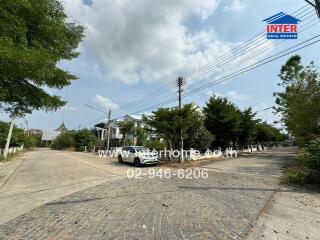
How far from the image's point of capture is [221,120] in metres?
27.8

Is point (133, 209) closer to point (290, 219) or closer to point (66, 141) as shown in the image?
point (290, 219)

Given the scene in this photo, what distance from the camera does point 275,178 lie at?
510 inches

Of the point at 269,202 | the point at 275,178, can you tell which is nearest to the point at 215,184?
the point at 269,202

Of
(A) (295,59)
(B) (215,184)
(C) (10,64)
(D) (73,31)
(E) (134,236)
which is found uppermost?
(A) (295,59)

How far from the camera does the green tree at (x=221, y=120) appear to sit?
28.0 metres

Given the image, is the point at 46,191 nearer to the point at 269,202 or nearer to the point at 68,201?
the point at 68,201

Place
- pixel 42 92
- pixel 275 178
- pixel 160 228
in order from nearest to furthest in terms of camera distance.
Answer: pixel 160 228 < pixel 42 92 < pixel 275 178

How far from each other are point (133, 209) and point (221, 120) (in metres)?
22.2

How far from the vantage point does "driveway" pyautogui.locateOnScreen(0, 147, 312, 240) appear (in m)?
5.42

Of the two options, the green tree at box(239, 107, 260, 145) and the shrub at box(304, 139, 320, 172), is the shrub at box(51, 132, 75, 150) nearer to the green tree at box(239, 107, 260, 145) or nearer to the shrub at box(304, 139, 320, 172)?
the green tree at box(239, 107, 260, 145)

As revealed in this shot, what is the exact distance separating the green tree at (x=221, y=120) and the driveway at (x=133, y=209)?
55.6 feet

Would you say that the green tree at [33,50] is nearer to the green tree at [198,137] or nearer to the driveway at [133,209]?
the driveway at [133,209]

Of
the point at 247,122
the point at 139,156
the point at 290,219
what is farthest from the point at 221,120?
the point at 290,219

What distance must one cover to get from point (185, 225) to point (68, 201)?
436cm
